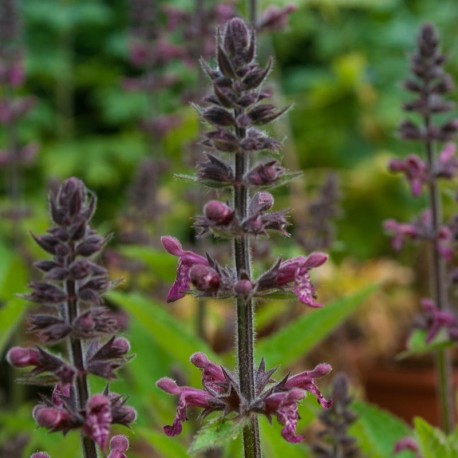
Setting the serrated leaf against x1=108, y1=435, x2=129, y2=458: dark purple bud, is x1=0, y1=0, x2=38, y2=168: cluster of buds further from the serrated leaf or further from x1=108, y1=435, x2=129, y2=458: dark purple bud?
x1=108, y1=435, x2=129, y2=458: dark purple bud

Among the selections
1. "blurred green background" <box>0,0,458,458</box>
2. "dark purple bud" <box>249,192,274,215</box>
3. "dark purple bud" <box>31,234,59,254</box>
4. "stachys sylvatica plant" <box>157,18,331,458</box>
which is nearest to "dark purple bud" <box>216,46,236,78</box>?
"stachys sylvatica plant" <box>157,18,331,458</box>

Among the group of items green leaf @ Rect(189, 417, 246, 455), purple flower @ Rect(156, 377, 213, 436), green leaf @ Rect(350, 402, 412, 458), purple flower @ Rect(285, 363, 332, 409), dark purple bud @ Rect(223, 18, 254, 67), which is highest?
dark purple bud @ Rect(223, 18, 254, 67)

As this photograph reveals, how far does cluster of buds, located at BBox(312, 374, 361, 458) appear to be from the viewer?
2295mm

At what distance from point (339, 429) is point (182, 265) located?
885 mm

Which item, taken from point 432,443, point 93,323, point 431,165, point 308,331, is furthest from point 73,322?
point 431,165

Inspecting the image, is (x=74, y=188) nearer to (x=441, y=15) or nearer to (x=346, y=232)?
(x=346, y=232)

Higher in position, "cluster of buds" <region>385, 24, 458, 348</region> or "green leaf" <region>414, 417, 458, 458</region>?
"cluster of buds" <region>385, 24, 458, 348</region>

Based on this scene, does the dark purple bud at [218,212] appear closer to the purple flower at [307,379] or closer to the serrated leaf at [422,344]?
the purple flower at [307,379]

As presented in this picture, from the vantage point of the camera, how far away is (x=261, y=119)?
162cm

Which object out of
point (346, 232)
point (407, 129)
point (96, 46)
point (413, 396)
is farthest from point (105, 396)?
point (96, 46)

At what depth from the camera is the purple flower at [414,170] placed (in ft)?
8.86

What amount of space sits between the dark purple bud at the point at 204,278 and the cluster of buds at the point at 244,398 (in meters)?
0.17

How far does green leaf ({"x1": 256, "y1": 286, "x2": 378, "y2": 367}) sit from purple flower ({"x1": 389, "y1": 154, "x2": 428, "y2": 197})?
0.34 metres

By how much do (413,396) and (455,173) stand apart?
291 cm
